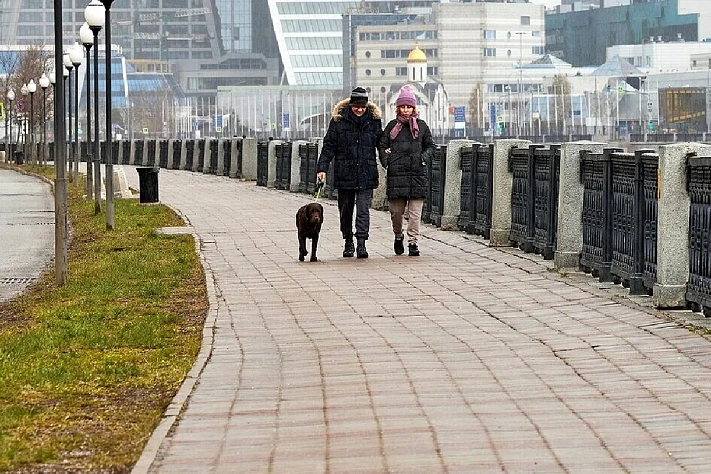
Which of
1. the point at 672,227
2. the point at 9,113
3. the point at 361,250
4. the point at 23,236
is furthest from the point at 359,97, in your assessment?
the point at 9,113

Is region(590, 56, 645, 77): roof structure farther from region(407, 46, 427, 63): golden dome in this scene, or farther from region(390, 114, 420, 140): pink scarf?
region(390, 114, 420, 140): pink scarf

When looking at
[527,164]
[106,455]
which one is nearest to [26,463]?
[106,455]

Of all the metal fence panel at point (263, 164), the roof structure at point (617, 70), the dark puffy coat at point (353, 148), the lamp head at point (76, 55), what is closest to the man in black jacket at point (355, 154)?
the dark puffy coat at point (353, 148)

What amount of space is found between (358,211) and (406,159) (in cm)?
73

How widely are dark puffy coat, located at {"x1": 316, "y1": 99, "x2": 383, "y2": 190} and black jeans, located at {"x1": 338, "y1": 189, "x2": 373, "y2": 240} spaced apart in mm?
134

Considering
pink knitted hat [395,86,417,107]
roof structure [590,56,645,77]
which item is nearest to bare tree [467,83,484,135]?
roof structure [590,56,645,77]

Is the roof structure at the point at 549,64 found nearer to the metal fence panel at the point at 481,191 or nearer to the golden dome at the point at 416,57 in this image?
the golden dome at the point at 416,57

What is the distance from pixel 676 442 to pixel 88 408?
301 cm

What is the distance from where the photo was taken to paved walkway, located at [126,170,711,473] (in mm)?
6941

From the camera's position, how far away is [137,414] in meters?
8.11

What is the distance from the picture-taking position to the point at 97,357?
33.2 feet

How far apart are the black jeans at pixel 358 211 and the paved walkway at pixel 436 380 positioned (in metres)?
1.56

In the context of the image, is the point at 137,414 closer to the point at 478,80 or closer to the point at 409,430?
the point at 409,430

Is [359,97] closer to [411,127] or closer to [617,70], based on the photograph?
[411,127]
